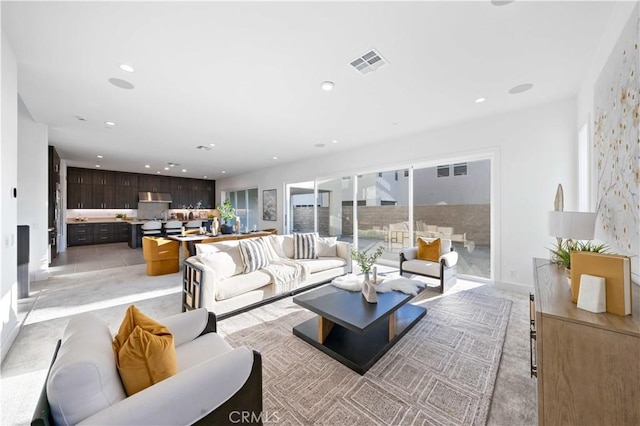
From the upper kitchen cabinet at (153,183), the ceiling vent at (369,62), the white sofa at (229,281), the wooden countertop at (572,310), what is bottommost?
the white sofa at (229,281)

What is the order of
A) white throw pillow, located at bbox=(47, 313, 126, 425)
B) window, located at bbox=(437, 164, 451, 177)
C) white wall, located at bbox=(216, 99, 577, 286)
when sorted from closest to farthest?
white throw pillow, located at bbox=(47, 313, 126, 425), white wall, located at bbox=(216, 99, 577, 286), window, located at bbox=(437, 164, 451, 177)

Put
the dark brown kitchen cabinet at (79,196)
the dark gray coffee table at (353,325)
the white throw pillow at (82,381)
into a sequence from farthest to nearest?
the dark brown kitchen cabinet at (79,196), the dark gray coffee table at (353,325), the white throw pillow at (82,381)

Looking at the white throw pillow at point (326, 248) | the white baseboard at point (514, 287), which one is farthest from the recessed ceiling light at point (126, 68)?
the white baseboard at point (514, 287)

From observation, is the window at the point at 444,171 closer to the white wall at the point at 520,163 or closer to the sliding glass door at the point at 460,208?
the sliding glass door at the point at 460,208

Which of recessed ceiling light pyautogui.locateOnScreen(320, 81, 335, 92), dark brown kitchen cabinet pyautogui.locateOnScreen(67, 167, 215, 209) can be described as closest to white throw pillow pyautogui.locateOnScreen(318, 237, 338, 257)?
recessed ceiling light pyautogui.locateOnScreen(320, 81, 335, 92)

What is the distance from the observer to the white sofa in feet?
8.84

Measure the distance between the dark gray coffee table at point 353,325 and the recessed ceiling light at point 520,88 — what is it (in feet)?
9.30

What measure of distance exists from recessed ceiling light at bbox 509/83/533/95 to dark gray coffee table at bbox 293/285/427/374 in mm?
2834

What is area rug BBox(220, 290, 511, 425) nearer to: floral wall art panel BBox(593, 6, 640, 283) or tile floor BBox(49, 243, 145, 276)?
floral wall art panel BBox(593, 6, 640, 283)

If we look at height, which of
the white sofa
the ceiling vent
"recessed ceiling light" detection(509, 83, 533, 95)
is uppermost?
"recessed ceiling light" detection(509, 83, 533, 95)

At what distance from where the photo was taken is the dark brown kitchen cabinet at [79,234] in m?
8.06

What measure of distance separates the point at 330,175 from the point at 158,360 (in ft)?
18.6

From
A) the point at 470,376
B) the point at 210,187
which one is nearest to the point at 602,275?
the point at 470,376

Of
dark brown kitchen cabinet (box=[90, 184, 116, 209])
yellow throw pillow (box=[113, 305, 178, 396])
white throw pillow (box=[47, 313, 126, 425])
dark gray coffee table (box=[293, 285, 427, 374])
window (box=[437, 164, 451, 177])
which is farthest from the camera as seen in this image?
dark brown kitchen cabinet (box=[90, 184, 116, 209])
